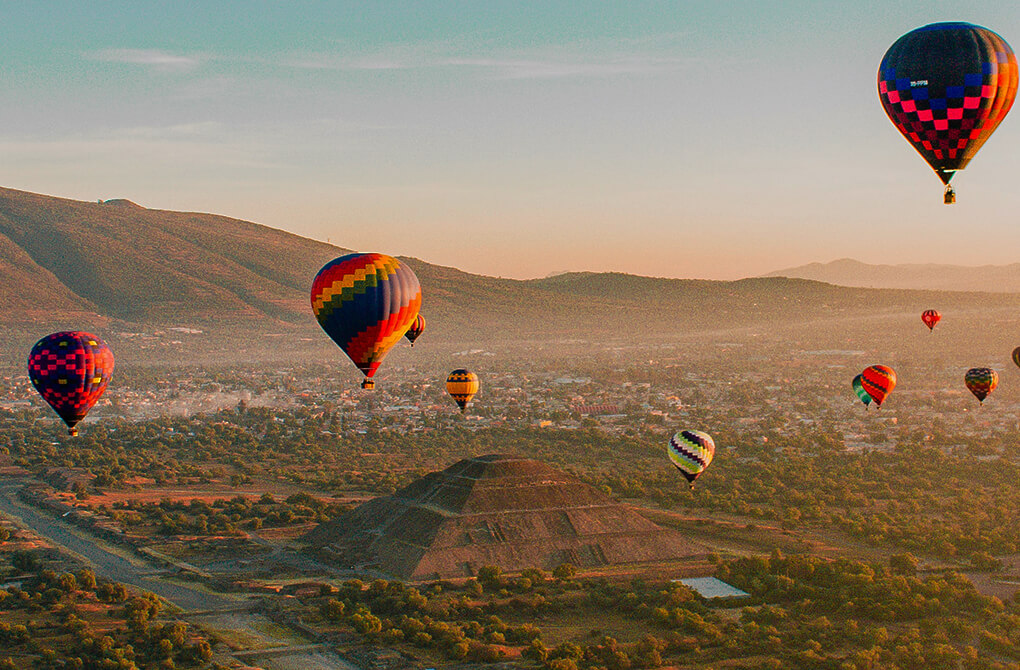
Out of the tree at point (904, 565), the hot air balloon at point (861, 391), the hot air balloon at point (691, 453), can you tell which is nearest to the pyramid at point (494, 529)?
the hot air balloon at point (691, 453)

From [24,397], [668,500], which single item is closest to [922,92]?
[668,500]

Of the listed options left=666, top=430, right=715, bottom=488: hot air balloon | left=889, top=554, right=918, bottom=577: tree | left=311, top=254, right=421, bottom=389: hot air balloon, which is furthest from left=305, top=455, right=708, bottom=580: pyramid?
left=311, top=254, right=421, bottom=389: hot air balloon

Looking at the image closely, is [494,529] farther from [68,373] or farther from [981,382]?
[981,382]

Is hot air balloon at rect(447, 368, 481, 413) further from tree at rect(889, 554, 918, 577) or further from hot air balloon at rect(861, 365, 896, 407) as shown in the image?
tree at rect(889, 554, 918, 577)

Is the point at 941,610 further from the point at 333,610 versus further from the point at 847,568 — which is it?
the point at 333,610

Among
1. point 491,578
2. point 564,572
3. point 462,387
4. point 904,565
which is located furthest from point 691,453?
point 462,387

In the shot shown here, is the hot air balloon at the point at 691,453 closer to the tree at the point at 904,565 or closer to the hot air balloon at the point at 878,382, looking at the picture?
the tree at the point at 904,565
